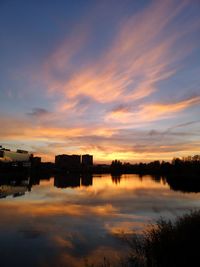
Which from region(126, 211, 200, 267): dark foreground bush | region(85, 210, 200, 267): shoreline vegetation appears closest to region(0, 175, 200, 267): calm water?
region(85, 210, 200, 267): shoreline vegetation

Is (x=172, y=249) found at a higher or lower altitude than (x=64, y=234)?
higher

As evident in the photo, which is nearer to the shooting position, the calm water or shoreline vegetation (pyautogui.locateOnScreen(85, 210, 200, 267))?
shoreline vegetation (pyautogui.locateOnScreen(85, 210, 200, 267))

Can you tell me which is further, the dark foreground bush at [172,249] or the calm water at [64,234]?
the calm water at [64,234]

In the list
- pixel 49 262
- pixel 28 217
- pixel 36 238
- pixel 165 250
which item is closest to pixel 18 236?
pixel 36 238

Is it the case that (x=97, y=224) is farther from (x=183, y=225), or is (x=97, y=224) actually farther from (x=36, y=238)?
(x=183, y=225)

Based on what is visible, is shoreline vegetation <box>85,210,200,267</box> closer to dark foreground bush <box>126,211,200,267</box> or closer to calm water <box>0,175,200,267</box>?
dark foreground bush <box>126,211,200,267</box>

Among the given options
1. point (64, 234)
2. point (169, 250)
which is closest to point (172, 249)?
point (169, 250)

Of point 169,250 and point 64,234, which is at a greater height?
point 169,250

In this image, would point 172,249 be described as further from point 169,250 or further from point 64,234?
point 64,234

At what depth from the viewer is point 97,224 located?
99.6 ft

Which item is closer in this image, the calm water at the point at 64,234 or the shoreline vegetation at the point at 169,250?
the shoreline vegetation at the point at 169,250

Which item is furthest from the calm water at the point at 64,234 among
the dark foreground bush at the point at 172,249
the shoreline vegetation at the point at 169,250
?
the dark foreground bush at the point at 172,249

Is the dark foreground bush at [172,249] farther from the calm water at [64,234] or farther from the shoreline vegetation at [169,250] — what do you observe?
the calm water at [64,234]

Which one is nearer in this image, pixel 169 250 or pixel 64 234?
pixel 169 250
